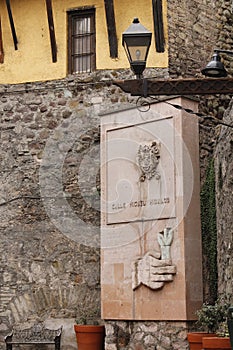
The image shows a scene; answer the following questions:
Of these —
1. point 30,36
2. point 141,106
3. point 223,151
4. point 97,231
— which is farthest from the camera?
point 30,36

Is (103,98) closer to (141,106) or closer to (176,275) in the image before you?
(141,106)

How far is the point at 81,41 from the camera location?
13211 mm

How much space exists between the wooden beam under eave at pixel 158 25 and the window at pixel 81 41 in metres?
1.23

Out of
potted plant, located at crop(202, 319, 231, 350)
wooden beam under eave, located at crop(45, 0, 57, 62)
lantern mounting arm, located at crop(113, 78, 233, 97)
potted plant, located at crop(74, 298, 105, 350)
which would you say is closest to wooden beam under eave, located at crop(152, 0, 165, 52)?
wooden beam under eave, located at crop(45, 0, 57, 62)

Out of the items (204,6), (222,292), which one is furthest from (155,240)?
(204,6)

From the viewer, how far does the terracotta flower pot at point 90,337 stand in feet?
38.0

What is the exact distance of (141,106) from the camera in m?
11.7

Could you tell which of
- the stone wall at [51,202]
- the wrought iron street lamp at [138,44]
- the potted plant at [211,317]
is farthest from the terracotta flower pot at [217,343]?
the stone wall at [51,202]

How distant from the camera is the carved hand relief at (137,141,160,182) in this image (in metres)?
11.2

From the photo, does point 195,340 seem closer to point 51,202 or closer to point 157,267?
point 157,267

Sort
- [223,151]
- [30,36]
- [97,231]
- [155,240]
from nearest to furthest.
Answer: [223,151]
[155,240]
[97,231]
[30,36]

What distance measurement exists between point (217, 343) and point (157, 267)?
2440 millimetres

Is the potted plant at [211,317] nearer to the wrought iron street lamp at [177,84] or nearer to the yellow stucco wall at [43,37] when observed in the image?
the wrought iron street lamp at [177,84]

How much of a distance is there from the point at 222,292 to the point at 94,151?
371 cm
